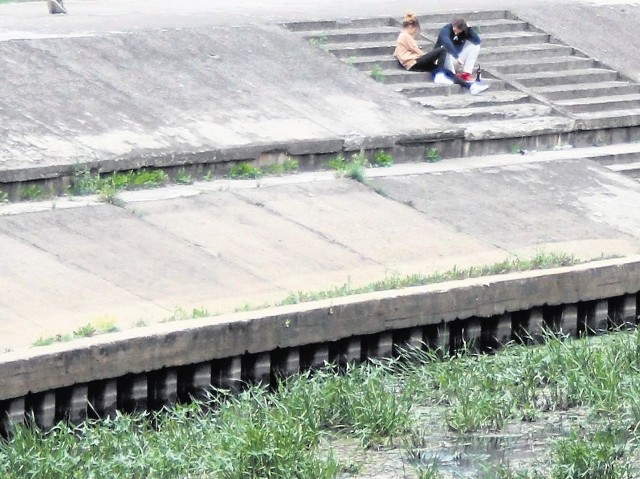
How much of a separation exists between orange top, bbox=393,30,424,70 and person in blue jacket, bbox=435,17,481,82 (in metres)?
0.24

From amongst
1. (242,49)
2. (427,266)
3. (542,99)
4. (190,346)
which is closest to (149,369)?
(190,346)

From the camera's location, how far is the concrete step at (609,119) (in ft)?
52.5

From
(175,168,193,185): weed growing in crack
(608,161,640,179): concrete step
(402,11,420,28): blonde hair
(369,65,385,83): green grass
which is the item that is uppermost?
(402,11,420,28): blonde hair

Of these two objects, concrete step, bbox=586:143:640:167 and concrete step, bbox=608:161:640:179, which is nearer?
concrete step, bbox=608:161:640:179

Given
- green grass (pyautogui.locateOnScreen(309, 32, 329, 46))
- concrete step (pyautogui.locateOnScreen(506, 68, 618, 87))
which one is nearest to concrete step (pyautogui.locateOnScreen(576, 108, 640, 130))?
concrete step (pyautogui.locateOnScreen(506, 68, 618, 87))

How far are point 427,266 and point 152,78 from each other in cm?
381

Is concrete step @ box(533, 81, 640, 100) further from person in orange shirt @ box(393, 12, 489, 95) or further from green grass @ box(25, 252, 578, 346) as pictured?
green grass @ box(25, 252, 578, 346)

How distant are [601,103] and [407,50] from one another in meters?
2.13

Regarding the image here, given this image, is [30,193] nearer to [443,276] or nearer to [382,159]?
[443,276]

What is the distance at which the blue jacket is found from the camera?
16.1 meters

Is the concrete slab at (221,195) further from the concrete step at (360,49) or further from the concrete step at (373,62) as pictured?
the concrete step at (360,49)

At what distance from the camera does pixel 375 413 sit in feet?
30.5

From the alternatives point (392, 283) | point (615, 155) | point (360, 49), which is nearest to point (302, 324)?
point (392, 283)

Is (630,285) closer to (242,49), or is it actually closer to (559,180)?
(559,180)
